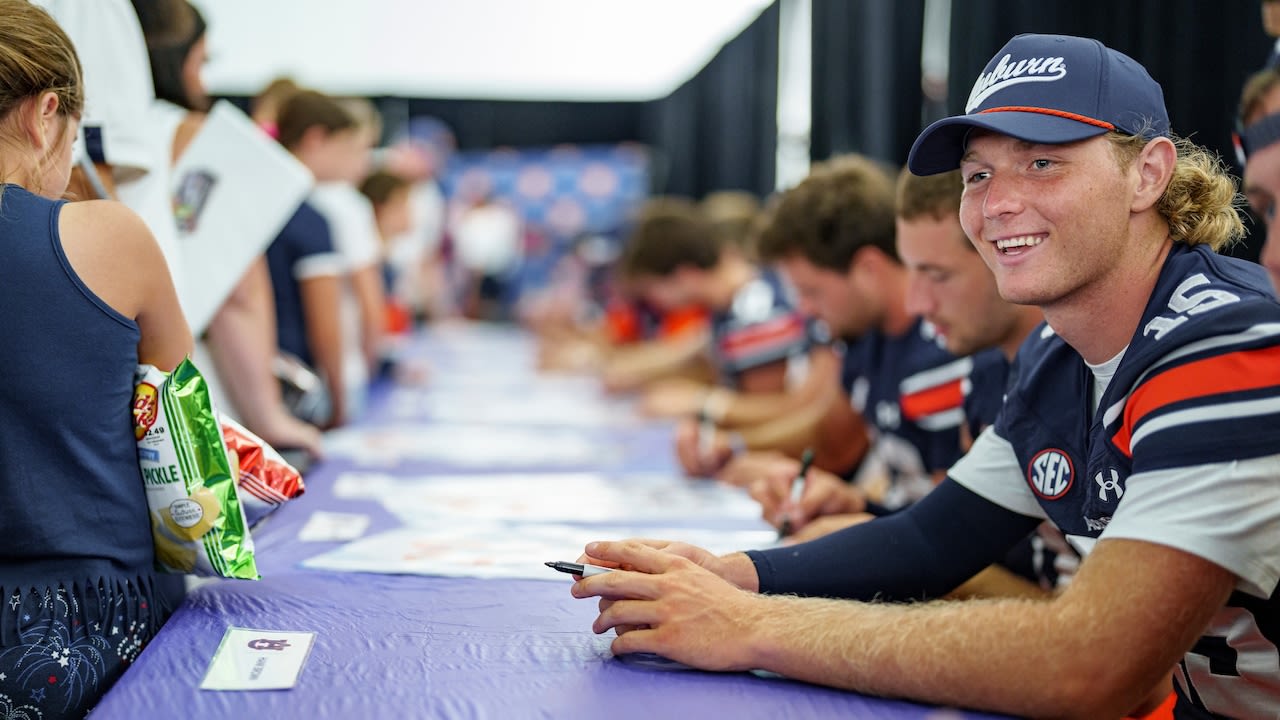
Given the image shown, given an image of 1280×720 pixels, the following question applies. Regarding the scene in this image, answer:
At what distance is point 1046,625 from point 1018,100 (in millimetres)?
510

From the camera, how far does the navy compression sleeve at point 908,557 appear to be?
4.00 ft

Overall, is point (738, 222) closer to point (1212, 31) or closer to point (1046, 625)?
point (1212, 31)

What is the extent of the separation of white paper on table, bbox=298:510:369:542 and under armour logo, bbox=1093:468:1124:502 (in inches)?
39.7

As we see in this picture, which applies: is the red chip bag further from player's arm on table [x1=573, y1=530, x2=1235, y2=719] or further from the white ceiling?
the white ceiling

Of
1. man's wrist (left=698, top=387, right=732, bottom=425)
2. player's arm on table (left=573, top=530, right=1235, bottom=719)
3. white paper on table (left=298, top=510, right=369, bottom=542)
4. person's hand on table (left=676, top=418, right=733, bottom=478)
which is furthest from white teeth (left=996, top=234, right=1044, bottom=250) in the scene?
man's wrist (left=698, top=387, right=732, bottom=425)

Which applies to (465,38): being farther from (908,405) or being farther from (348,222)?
(908,405)

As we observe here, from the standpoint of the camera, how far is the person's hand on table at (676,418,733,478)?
225 cm

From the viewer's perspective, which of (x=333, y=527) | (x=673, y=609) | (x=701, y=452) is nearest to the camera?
(x=673, y=609)

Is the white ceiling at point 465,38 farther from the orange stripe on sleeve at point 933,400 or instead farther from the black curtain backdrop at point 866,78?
the orange stripe on sleeve at point 933,400

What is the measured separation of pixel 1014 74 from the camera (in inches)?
43.3

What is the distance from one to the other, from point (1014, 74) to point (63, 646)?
110 centimetres

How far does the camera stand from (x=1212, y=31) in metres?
1.83

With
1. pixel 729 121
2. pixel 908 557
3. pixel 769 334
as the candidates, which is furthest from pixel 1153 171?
pixel 729 121

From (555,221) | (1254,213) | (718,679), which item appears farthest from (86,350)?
(555,221)
